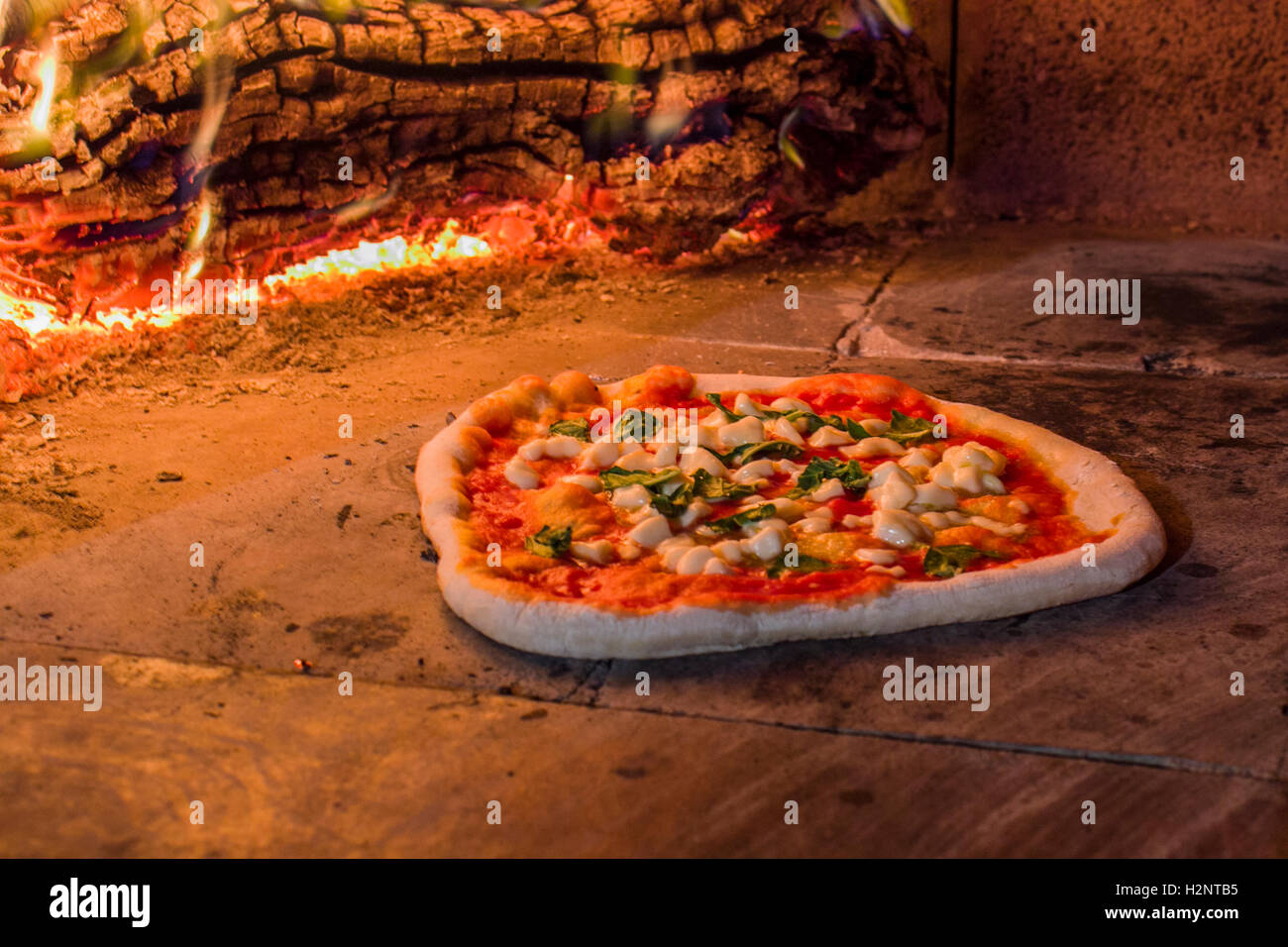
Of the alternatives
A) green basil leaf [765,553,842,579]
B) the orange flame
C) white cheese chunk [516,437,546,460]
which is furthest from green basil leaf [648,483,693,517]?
the orange flame

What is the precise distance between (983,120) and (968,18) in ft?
1.95

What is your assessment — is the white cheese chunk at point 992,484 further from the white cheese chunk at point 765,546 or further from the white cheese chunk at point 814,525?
the white cheese chunk at point 765,546

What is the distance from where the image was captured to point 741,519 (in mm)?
3301

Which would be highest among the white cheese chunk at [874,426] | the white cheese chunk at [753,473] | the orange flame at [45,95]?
the orange flame at [45,95]

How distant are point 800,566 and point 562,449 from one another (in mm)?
973

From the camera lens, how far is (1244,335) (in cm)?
522

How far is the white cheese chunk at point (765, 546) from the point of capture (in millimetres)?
3137

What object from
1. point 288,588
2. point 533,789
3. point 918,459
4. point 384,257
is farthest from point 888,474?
point 384,257

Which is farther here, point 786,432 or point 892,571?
point 786,432

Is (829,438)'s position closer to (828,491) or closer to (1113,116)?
(828,491)

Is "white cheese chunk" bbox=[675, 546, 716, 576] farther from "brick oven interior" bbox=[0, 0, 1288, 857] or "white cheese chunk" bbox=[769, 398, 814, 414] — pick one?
"white cheese chunk" bbox=[769, 398, 814, 414]

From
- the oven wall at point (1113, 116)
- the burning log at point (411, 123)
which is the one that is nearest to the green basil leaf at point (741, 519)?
the burning log at point (411, 123)

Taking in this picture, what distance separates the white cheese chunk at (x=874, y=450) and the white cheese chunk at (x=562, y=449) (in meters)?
0.82

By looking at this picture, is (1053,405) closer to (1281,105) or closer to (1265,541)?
(1265,541)
